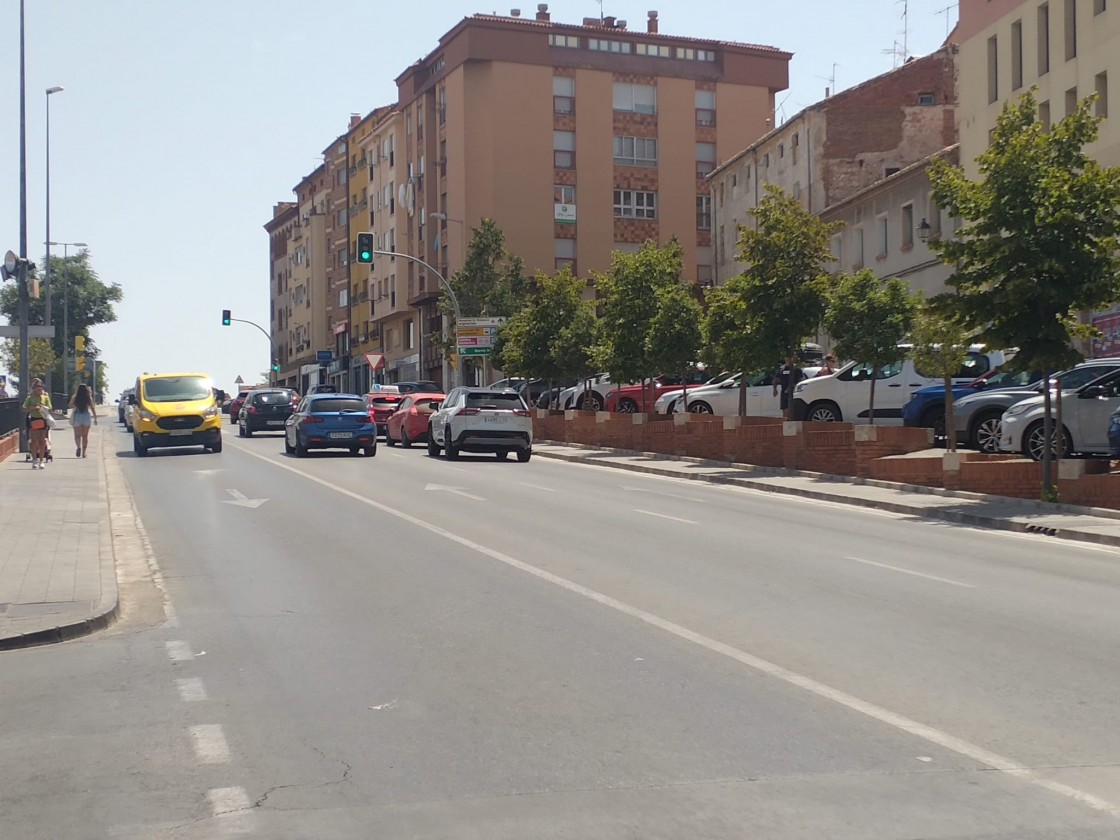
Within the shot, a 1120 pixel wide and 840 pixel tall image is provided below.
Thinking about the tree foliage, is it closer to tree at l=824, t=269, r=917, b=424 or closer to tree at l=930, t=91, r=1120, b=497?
tree at l=930, t=91, r=1120, b=497

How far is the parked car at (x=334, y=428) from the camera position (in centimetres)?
3428

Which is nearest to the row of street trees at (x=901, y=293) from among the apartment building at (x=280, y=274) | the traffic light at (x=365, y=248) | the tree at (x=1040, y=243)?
the tree at (x=1040, y=243)

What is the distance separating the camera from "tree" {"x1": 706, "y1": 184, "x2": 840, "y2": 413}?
96.0ft

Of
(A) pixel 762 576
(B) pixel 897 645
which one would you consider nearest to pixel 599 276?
(A) pixel 762 576

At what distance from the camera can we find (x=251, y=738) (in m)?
6.78

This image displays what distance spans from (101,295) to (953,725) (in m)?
133

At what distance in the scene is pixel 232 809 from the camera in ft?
18.4

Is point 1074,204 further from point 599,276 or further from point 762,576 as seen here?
point 599,276

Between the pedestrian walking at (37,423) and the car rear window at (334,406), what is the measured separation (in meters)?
7.12

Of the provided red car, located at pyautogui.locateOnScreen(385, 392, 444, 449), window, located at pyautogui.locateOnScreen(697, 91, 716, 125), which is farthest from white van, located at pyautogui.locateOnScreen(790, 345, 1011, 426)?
window, located at pyautogui.locateOnScreen(697, 91, 716, 125)

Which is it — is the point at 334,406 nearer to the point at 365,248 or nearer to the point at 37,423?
the point at 37,423

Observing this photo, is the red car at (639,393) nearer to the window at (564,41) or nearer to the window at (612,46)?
the window at (564,41)

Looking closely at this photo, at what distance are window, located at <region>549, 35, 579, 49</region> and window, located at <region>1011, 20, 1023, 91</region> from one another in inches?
1447

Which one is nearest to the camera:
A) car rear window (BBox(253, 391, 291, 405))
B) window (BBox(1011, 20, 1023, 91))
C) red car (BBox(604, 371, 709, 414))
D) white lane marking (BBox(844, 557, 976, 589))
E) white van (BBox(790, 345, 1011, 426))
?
white lane marking (BBox(844, 557, 976, 589))
